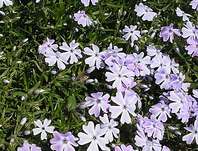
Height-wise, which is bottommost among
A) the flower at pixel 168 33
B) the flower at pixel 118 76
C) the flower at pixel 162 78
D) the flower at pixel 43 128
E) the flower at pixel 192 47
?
the flower at pixel 43 128

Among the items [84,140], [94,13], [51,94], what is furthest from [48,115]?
[94,13]

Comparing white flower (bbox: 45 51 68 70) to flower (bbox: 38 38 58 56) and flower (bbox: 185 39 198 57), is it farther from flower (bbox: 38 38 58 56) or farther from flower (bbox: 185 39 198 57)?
flower (bbox: 185 39 198 57)

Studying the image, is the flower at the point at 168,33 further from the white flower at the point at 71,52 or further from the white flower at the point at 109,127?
the white flower at the point at 109,127

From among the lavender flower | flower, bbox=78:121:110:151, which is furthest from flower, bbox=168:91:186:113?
flower, bbox=78:121:110:151

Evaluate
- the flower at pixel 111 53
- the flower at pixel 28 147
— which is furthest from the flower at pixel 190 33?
the flower at pixel 28 147

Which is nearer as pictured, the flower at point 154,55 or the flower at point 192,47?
the flower at point 154,55

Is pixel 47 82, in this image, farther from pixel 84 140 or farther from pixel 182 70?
pixel 182 70

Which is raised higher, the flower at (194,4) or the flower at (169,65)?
the flower at (194,4)
